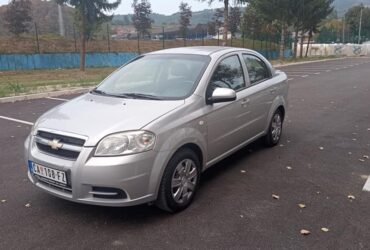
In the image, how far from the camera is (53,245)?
11.2 ft

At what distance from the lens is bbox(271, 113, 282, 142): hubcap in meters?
6.27

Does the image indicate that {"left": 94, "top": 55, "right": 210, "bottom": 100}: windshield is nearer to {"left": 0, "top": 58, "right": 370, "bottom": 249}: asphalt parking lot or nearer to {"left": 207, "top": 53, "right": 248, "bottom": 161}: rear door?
{"left": 207, "top": 53, "right": 248, "bottom": 161}: rear door

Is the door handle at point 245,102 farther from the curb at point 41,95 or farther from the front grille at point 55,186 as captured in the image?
the curb at point 41,95

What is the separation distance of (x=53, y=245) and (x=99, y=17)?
2755cm

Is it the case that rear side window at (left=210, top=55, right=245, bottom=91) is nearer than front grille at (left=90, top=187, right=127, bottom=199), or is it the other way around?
front grille at (left=90, top=187, right=127, bottom=199)

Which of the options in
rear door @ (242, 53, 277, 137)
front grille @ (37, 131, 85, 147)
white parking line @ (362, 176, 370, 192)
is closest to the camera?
front grille @ (37, 131, 85, 147)

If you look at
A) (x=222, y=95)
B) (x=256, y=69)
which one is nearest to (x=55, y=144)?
(x=222, y=95)

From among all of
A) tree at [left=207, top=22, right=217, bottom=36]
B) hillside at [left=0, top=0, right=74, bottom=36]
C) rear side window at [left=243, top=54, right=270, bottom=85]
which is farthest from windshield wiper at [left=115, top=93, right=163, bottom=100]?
tree at [left=207, top=22, right=217, bottom=36]

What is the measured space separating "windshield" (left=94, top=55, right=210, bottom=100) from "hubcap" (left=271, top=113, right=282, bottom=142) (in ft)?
6.48

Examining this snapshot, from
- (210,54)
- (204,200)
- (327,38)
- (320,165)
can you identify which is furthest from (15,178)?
(327,38)

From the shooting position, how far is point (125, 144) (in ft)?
11.6

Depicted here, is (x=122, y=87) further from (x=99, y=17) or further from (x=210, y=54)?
(x=99, y=17)

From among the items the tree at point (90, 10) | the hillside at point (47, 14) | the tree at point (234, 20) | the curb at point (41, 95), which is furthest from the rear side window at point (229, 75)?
the hillside at point (47, 14)

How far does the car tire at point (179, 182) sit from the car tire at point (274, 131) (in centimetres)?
222
